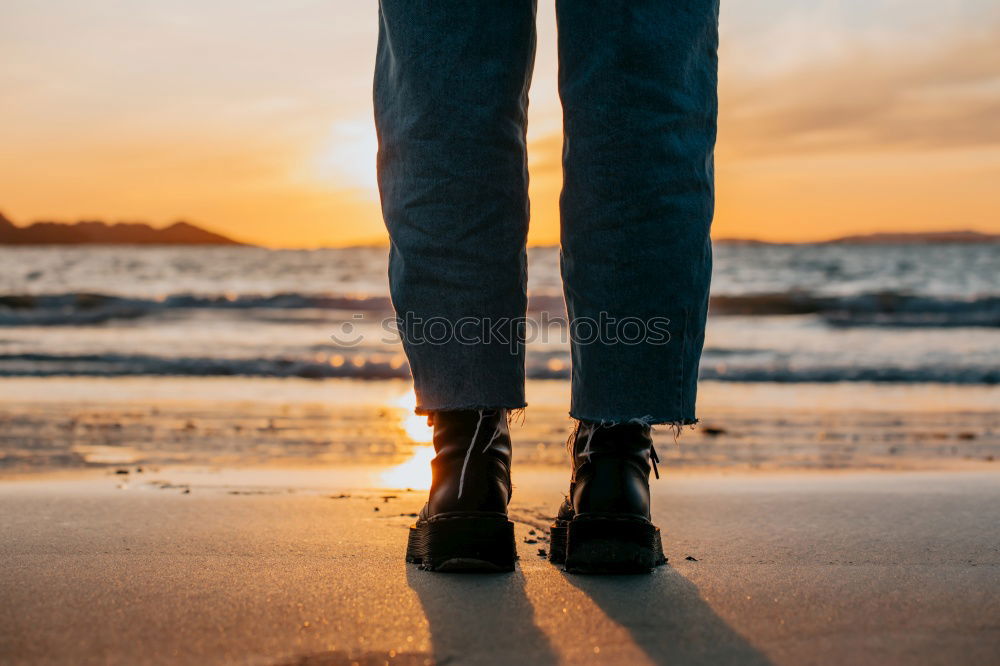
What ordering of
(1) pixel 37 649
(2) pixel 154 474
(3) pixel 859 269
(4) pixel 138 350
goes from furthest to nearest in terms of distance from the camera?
(3) pixel 859 269 → (4) pixel 138 350 → (2) pixel 154 474 → (1) pixel 37 649

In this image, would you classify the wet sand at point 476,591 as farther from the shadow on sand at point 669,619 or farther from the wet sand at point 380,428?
the wet sand at point 380,428

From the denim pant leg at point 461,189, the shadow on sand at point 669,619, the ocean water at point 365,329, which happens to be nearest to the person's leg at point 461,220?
→ the denim pant leg at point 461,189

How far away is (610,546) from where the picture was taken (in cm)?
103

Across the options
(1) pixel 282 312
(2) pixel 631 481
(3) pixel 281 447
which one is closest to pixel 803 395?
(3) pixel 281 447

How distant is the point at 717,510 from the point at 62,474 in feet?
4.93

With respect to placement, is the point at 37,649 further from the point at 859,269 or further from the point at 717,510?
the point at 859,269

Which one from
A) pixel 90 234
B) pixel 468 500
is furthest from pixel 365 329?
pixel 90 234

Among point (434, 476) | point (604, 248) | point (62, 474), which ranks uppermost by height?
point (604, 248)

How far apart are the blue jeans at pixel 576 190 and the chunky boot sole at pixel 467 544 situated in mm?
129

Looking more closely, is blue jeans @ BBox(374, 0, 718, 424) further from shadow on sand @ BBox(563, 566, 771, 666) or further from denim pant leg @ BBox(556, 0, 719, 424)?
shadow on sand @ BBox(563, 566, 771, 666)

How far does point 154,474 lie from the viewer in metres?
2.12

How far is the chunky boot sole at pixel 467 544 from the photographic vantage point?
40.9 inches

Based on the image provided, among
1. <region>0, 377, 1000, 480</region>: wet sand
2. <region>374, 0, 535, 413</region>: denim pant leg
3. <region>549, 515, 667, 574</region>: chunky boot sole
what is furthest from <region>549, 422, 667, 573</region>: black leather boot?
<region>0, 377, 1000, 480</region>: wet sand

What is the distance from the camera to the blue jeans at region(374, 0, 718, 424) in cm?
103
